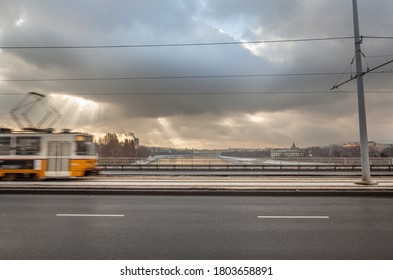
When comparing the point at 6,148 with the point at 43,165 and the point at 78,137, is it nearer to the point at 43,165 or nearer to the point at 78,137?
the point at 43,165

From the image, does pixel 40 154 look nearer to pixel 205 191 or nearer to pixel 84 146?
pixel 84 146

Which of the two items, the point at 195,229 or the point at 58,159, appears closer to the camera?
the point at 195,229

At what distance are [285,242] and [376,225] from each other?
2.90m

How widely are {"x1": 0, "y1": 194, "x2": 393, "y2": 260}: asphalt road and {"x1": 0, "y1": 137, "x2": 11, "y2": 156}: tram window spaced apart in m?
8.51

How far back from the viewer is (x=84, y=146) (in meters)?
17.7

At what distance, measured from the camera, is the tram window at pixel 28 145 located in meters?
17.0

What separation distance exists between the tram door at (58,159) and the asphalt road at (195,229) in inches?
281

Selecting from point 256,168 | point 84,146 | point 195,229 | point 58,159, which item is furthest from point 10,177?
point 256,168

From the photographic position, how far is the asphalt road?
16.1ft

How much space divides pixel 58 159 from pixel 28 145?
1.99 metres

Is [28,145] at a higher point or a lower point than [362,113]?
lower

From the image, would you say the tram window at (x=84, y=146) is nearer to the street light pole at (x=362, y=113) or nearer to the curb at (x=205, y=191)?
the curb at (x=205, y=191)

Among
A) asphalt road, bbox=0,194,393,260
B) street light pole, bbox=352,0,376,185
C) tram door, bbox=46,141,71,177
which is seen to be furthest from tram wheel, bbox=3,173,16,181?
street light pole, bbox=352,0,376,185

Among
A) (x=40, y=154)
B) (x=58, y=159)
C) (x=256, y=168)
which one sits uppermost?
(x=40, y=154)
